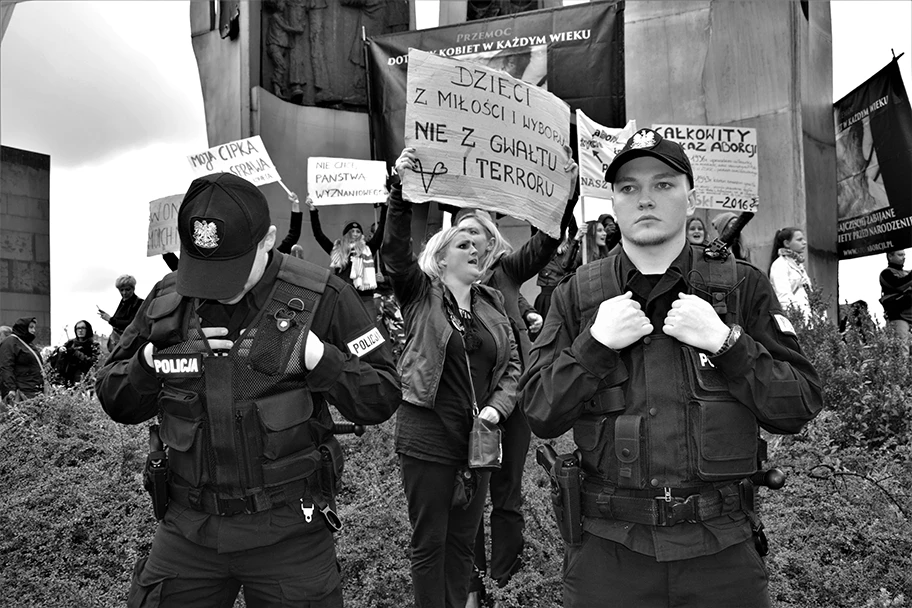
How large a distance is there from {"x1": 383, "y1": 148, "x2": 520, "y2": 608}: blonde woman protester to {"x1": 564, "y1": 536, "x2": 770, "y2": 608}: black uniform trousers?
5.14 feet

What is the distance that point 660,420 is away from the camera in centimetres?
224

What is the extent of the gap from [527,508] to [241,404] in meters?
3.17

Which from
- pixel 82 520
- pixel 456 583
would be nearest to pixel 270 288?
pixel 456 583

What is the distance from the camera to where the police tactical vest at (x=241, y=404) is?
8.08 ft

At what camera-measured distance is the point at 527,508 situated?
5.26 meters

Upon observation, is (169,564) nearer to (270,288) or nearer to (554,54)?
(270,288)

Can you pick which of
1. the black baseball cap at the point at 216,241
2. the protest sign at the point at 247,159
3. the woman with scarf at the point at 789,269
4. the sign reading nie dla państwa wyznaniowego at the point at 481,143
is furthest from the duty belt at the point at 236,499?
the protest sign at the point at 247,159

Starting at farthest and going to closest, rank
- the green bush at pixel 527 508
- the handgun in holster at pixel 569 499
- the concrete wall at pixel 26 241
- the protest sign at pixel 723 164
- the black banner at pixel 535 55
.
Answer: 1. the concrete wall at pixel 26 241
2. the black banner at pixel 535 55
3. the protest sign at pixel 723 164
4. the green bush at pixel 527 508
5. the handgun in holster at pixel 569 499

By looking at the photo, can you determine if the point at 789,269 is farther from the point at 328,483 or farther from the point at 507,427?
the point at 328,483

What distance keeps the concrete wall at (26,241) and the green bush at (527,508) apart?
2043 cm

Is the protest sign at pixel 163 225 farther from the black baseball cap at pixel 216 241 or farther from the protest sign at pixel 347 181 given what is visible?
the black baseball cap at pixel 216 241

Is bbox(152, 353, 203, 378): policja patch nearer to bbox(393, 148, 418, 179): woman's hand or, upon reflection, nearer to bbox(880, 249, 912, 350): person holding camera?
bbox(393, 148, 418, 179): woman's hand

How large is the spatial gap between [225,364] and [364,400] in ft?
1.44

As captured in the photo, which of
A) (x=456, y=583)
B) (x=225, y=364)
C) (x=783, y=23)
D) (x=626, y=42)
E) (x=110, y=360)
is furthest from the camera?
(x=626, y=42)
